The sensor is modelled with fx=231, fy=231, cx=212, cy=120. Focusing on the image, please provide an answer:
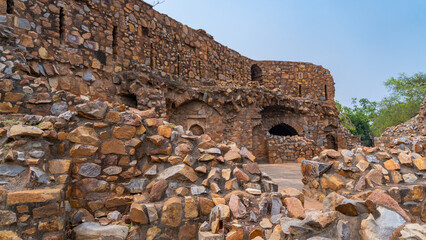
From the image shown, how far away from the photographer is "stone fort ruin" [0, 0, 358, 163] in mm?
5258

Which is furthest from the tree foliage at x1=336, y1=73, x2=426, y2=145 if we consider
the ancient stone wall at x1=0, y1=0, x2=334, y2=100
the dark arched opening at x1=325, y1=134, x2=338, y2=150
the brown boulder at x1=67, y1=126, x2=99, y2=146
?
the brown boulder at x1=67, y1=126, x2=99, y2=146

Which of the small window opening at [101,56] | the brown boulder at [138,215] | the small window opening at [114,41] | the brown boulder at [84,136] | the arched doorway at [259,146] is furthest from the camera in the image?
the arched doorway at [259,146]

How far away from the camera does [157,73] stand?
7.83 m

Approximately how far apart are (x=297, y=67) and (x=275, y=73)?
61.3 inches

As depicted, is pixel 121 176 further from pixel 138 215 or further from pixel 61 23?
pixel 61 23

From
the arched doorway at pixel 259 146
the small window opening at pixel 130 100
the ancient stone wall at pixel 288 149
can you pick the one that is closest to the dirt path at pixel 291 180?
the ancient stone wall at pixel 288 149

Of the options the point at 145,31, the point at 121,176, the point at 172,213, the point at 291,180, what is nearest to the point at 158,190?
the point at 172,213

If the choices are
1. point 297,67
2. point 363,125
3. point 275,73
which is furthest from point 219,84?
point 363,125

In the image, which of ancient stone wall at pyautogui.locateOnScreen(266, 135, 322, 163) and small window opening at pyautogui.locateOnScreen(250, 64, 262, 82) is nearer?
ancient stone wall at pyautogui.locateOnScreen(266, 135, 322, 163)

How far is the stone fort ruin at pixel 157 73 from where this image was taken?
17.3ft

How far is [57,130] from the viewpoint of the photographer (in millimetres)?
2441

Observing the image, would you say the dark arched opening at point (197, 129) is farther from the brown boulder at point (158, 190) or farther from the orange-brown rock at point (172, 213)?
the orange-brown rock at point (172, 213)

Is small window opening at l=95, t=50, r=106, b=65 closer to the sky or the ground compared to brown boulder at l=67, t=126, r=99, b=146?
closer to the sky

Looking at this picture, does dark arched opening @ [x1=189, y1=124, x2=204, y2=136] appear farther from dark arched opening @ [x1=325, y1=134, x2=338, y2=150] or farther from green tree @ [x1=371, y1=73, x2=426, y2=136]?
green tree @ [x1=371, y1=73, x2=426, y2=136]
